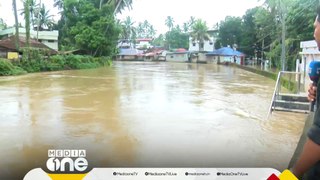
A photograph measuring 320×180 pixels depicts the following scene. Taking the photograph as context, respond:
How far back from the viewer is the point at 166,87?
7.20 feet

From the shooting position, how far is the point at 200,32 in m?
1.70

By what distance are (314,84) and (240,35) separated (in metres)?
0.64

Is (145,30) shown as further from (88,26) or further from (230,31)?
(230,31)

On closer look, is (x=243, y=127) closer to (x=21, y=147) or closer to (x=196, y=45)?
(x=196, y=45)

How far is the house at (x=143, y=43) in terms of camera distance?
1.82 m

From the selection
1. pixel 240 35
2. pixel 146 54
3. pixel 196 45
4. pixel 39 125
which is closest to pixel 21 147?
pixel 39 125

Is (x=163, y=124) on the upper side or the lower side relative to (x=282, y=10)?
lower

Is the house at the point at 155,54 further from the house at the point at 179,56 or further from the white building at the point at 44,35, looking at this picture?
the white building at the point at 44,35

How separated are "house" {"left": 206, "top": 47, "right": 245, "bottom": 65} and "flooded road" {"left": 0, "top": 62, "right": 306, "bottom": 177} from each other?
5 cm

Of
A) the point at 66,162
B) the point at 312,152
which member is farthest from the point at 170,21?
the point at 312,152

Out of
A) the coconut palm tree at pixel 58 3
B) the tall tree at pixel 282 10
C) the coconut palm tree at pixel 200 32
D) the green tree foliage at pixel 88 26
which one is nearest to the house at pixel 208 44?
the coconut palm tree at pixel 200 32

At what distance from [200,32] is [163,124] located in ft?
1.66

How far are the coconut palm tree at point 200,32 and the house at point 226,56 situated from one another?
4.4 inches

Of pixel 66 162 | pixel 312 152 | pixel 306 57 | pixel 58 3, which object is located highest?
pixel 58 3
